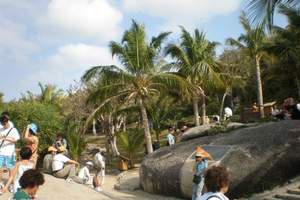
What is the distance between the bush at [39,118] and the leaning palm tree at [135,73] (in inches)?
98.1

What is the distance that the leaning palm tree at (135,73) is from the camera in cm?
2127

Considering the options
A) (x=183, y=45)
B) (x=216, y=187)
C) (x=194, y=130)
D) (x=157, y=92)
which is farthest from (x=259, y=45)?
(x=216, y=187)

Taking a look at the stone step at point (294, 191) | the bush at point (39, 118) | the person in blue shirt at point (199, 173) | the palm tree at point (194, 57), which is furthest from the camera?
the palm tree at point (194, 57)

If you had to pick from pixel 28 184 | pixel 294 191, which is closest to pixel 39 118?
pixel 294 191

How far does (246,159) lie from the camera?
12641mm

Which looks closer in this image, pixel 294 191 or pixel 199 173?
pixel 199 173

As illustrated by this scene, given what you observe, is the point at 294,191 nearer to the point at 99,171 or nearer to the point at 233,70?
the point at 99,171

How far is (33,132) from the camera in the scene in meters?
10.6

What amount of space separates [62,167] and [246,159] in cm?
510

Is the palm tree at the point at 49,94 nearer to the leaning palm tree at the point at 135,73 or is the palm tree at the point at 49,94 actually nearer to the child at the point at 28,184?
the leaning palm tree at the point at 135,73

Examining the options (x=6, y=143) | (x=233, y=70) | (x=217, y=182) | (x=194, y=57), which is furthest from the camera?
(x=233, y=70)

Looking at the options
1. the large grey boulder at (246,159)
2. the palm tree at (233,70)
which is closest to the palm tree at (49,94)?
the palm tree at (233,70)

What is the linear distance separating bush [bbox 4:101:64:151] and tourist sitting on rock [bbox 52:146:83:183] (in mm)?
7861

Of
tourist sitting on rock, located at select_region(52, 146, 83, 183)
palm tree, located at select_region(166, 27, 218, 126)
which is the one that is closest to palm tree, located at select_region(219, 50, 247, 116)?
palm tree, located at select_region(166, 27, 218, 126)
